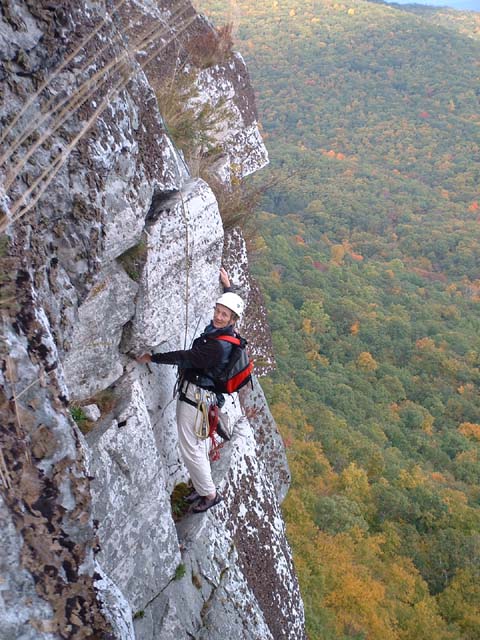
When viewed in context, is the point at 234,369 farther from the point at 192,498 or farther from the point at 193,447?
the point at 192,498

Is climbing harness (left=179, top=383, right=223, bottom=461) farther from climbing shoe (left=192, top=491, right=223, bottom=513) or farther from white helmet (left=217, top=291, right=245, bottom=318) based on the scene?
white helmet (left=217, top=291, right=245, bottom=318)

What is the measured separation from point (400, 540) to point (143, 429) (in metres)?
19.5

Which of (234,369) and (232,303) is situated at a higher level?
(232,303)

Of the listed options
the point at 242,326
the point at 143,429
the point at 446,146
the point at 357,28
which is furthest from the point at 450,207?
the point at 143,429

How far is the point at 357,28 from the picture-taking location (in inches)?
3600

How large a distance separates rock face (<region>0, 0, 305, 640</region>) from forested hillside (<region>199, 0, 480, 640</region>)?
178 centimetres

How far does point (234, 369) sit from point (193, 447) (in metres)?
0.83

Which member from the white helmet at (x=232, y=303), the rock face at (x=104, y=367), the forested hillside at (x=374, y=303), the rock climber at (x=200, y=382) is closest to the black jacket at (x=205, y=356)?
the rock climber at (x=200, y=382)

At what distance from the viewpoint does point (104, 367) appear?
3.83 metres

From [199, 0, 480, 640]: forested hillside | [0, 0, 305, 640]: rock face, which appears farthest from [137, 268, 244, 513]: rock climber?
[199, 0, 480, 640]: forested hillside

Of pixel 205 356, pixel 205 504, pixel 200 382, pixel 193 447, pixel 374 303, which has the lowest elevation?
pixel 374 303

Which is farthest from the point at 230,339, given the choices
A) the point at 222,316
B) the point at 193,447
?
the point at 193,447

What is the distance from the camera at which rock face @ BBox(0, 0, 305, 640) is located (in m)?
1.93

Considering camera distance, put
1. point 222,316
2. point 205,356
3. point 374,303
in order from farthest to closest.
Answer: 1. point 374,303
2. point 222,316
3. point 205,356
